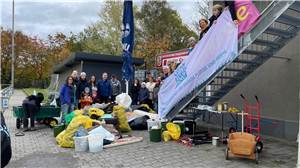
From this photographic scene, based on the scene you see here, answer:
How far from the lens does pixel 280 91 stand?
28.9 ft

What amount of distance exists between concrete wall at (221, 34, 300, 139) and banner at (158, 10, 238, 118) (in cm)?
262

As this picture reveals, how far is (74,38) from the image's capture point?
48.7m

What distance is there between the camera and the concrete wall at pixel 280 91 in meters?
8.44

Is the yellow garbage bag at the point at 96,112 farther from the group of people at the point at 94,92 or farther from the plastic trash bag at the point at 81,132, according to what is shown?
the plastic trash bag at the point at 81,132

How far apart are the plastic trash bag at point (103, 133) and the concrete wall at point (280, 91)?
4.06 m

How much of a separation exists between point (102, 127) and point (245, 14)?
Result: 13.1 feet

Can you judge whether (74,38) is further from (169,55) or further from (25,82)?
(169,55)

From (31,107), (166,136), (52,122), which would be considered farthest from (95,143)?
(52,122)

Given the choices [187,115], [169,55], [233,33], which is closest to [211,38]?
[233,33]

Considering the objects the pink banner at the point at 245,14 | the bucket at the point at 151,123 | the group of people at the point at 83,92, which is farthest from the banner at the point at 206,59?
the group of people at the point at 83,92

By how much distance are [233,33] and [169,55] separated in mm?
9102

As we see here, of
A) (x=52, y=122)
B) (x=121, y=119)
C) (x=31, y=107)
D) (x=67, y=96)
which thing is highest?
(x=67, y=96)

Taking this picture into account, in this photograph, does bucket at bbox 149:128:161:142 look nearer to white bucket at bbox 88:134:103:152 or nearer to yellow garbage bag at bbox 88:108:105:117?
white bucket at bbox 88:134:103:152

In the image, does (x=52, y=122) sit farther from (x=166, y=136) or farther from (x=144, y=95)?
(x=166, y=136)
